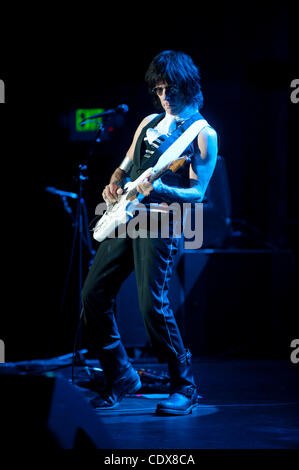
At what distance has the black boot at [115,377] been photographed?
10.5ft

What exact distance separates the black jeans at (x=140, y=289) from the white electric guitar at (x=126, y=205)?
0.08m

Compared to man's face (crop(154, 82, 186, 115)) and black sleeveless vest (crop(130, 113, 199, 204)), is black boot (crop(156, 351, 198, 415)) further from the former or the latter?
man's face (crop(154, 82, 186, 115))

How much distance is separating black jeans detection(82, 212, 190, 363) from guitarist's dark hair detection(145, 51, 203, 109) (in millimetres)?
765

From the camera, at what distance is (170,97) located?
313cm

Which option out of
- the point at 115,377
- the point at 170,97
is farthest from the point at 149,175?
the point at 115,377

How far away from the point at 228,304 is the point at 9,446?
3.65m

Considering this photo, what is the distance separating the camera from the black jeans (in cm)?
306

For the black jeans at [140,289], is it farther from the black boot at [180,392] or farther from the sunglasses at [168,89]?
the sunglasses at [168,89]

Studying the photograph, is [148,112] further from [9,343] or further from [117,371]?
[117,371]

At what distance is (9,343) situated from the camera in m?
5.53

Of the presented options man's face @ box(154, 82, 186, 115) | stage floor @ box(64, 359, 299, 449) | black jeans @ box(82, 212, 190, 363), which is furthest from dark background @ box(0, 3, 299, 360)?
man's face @ box(154, 82, 186, 115)

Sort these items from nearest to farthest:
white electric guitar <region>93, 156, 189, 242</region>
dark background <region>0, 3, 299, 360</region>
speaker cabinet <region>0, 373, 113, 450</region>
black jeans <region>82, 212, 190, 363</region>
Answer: speaker cabinet <region>0, 373, 113, 450</region>
white electric guitar <region>93, 156, 189, 242</region>
black jeans <region>82, 212, 190, 363</region>
dark background <region>0, 3, 299, 360</region>

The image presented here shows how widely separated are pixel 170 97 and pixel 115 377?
159 cm

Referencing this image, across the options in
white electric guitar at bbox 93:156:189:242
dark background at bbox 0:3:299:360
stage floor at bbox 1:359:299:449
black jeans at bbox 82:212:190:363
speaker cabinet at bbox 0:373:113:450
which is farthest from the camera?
dark background at bbox 0:3:299:360
